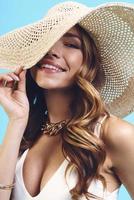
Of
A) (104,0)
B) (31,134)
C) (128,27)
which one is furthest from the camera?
(104,0)

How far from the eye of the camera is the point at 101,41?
49.8 inches

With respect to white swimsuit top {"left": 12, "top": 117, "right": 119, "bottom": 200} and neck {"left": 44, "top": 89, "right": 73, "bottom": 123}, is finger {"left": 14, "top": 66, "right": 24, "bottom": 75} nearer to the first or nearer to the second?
neck {"left": 44, "top": 89, "right": 73, "bottom": 123}

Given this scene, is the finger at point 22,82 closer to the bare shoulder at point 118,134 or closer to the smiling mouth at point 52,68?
the smiling mouth at point 52,68

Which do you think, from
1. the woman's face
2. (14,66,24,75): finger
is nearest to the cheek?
the woman's face

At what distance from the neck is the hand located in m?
0.06

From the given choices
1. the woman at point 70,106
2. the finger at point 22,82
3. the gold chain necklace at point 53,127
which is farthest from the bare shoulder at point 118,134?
the finger at point 22,82

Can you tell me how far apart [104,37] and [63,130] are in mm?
254

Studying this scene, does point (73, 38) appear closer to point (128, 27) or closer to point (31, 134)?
point (128, 27)

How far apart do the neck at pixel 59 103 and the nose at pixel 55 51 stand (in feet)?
0.38

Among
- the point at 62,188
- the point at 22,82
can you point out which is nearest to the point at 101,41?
the point at 22,82

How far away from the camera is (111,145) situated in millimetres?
1176

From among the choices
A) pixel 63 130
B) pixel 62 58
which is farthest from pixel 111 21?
pixel 63 130

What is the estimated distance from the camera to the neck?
1263mm

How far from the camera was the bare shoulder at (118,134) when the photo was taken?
3.82 ft
